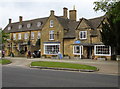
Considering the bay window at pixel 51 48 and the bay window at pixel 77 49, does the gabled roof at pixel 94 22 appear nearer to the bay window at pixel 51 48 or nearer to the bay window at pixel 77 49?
the bay window at pixel 77 49

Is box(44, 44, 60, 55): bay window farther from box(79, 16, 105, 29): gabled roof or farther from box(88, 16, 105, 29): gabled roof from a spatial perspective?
box(88, 16, 105, 29): gabled roof

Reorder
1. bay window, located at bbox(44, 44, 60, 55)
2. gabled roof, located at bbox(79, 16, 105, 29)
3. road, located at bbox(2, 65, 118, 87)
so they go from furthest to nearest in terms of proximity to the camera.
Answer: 1. bay window, located at bbox(44, 44, 60, 55)
2. gabled roof, located at bbox(79, 16, 105, 29)
3. road, located at bbox(2, 65, 118, 87)

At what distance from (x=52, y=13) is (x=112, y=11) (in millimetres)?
23981

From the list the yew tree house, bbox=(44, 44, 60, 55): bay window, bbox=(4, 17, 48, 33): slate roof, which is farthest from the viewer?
bbox=(4, 17, 48, 33): slate roof

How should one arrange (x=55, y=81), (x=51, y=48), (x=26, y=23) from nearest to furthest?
(x=55, y=81) → (x=51, y=48) → (x=26, y=23)

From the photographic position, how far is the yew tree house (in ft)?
106

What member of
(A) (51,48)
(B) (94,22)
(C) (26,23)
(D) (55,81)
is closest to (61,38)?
(A) (51,48)

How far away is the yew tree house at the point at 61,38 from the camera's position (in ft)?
106

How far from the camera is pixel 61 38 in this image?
3656cm

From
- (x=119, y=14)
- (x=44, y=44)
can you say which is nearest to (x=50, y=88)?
(x=119, y=14)

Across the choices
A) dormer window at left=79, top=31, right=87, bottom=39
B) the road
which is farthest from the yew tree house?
the road

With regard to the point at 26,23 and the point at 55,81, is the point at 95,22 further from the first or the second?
the point at 55,81

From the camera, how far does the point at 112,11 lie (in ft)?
50.7

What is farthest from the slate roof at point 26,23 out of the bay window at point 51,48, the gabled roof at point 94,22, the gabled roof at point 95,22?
the gabled roof at point 95,22
